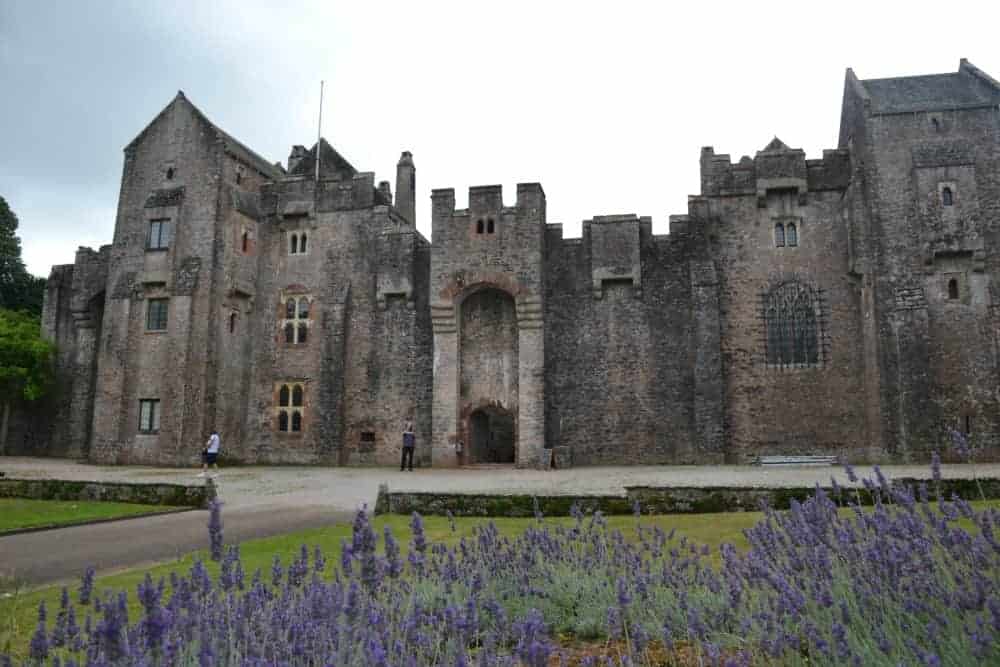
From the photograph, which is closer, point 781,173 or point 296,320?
point 781,173

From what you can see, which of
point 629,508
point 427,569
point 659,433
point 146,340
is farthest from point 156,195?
point 427,569

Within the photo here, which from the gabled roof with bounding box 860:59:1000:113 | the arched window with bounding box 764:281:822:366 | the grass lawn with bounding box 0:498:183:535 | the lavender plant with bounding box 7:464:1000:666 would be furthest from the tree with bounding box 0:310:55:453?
the gabled roof with bounding box 860:59:1000:113

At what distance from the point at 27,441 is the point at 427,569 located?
Answer: 34.3 meters

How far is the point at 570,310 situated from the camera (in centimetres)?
2839

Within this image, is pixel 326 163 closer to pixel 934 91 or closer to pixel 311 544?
pixel 934 91

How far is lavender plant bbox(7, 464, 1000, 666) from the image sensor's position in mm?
3459

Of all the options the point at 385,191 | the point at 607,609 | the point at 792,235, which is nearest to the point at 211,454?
the point at 385,191

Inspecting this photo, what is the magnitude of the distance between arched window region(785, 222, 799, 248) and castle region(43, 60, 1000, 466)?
0.07 m

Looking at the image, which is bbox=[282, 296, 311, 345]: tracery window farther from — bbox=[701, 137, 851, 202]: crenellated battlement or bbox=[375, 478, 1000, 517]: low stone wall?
bbox=[375, 478, 1000, 517]: low stone wall

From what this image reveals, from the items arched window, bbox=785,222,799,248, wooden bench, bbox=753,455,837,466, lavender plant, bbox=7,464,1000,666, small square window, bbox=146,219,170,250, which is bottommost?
lavender plant, bbox=7,464,1000,666

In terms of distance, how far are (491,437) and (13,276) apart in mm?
35605

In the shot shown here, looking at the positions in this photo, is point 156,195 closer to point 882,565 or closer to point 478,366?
point 478,366

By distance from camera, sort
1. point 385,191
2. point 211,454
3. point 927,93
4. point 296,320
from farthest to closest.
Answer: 1. point 385,191
2. point 296,320
3. point 927,93
4. point 211,454

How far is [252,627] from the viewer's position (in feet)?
14.0
